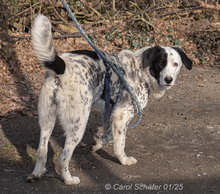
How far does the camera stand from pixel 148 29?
8789mm

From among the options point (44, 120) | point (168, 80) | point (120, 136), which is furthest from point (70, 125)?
point (168, 80)

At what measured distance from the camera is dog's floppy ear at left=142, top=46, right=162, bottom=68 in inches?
156

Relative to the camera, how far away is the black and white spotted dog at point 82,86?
9.88 ft

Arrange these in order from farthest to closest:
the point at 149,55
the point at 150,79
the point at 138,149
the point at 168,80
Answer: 1. the point at 138,149
2. the point at 150,79
3. the point at 149,55
4. the point at 168,80

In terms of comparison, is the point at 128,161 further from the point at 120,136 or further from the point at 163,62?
the point at 163,62

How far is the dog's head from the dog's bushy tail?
1457 mm

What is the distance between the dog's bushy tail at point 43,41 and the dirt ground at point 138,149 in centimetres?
134

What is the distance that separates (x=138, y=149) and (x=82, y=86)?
5.06 feet

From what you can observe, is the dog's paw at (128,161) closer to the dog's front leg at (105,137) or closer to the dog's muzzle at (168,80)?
the dog's front leg at (105,137)

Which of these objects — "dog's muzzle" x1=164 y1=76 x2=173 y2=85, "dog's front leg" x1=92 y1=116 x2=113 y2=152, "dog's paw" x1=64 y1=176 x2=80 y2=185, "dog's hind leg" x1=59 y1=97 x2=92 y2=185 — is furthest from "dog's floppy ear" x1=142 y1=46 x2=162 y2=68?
"dog's paw" x1=64 y1=176 x2=80 y2=185

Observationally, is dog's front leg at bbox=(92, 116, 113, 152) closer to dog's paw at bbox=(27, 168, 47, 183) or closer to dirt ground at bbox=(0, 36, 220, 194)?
dirt ground at bbox=(0, 36, 220, 194)

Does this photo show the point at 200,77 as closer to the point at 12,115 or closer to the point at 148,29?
the point at 148,29

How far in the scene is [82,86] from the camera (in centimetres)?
326

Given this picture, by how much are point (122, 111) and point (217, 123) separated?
2.02m
